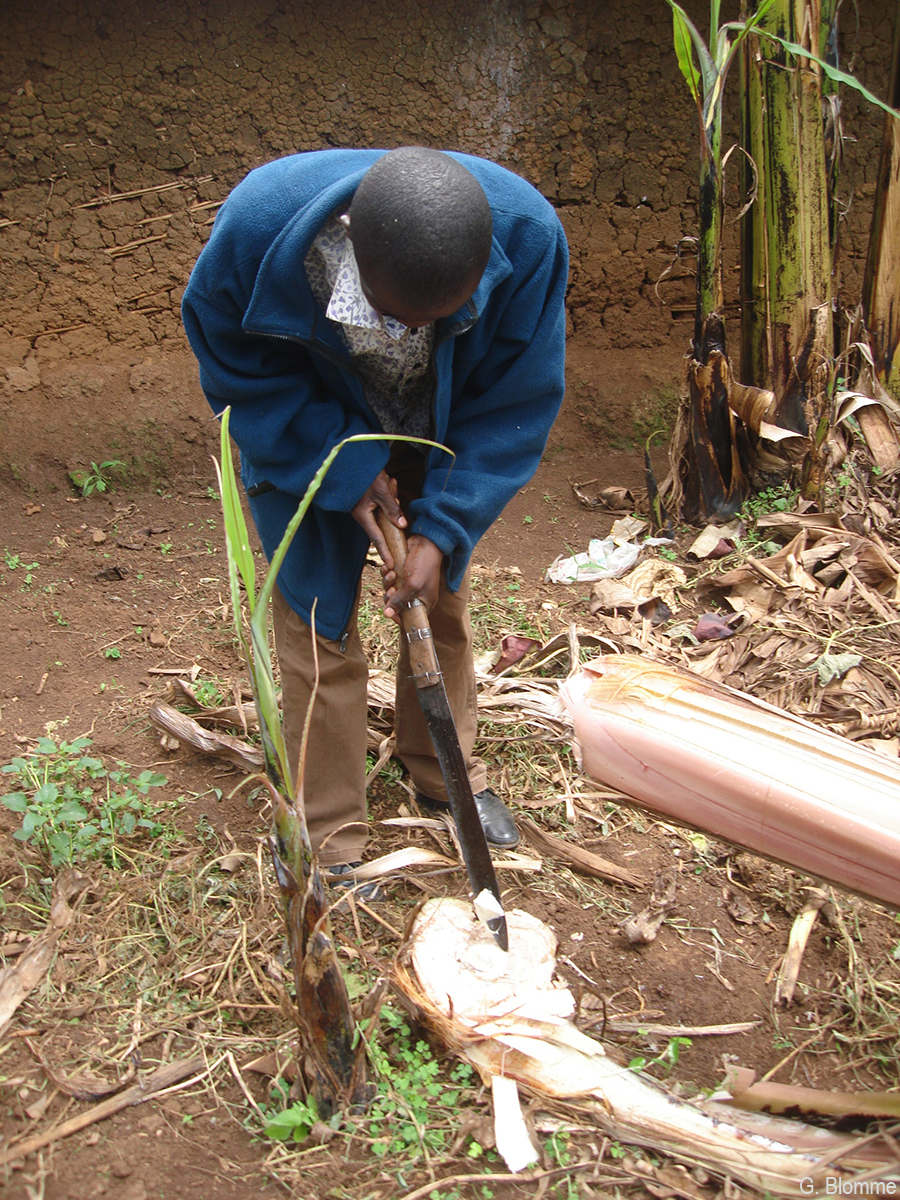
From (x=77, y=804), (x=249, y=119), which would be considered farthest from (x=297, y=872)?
(x=249, y=119)

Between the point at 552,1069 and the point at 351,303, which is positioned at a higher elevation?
the point at 351,303

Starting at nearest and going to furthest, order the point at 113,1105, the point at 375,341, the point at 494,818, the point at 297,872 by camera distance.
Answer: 1. the point at 297,872
2. the point at 113,1105
3. the point at 375,341
4. the point at 494,818

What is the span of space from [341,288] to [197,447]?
2908mm

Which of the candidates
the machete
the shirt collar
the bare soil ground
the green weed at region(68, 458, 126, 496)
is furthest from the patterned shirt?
the green weed at region(68, 458, 126, 496)

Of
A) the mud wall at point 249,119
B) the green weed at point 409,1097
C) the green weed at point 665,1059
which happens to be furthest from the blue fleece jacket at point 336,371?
the mud wall at point 249,119

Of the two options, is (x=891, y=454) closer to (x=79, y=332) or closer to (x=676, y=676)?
(x=676, y=676)

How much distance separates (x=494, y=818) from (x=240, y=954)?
77cm

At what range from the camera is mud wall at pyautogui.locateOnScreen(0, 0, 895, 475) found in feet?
13.1

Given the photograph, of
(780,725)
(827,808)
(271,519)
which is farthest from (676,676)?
(271,519)

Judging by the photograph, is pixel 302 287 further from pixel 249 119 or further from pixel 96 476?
pixel 249 119

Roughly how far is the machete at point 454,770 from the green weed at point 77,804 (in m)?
0.86

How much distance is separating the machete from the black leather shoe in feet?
1.51

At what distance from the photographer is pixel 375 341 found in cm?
184

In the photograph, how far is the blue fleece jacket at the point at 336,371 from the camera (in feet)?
5.82
